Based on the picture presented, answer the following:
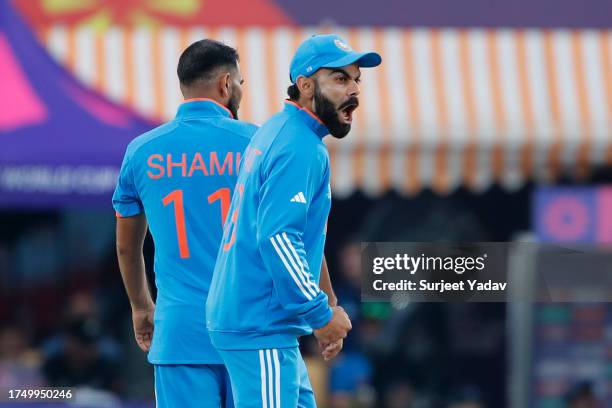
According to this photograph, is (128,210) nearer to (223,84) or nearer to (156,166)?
(156,166)

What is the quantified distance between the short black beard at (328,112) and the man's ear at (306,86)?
0.02 meters

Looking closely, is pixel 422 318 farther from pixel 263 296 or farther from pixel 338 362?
pixel 263 296

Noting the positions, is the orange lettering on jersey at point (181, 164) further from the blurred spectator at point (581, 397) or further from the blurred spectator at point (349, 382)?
the blurred spectator at point (349, 382)

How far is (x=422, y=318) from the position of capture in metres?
11.1

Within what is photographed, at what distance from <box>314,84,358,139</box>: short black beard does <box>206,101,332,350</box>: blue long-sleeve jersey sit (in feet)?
0.07

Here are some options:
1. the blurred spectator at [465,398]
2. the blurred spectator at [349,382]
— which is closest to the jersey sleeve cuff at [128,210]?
the blurred spectator at [349,382]

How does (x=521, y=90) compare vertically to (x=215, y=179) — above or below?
above

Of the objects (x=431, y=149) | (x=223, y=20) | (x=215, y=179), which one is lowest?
(x=215, y=179)

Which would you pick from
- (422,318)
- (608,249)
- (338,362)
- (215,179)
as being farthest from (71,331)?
(215,179)

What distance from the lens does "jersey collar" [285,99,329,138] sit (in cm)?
445

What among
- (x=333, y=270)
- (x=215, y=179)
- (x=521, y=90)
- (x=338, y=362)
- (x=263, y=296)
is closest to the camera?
(x=263, y=296)

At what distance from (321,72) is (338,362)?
5.60 meters

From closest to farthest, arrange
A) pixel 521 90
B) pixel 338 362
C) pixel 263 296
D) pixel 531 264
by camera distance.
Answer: pixel 263 296 → pixel 531 264 → pixel 338 362 → pixel 521 90

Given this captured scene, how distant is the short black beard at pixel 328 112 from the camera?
446 centimetres
